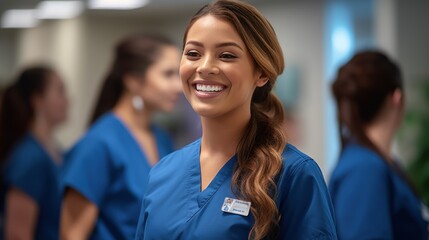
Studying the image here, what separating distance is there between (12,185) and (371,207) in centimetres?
167

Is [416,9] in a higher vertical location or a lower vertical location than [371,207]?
higher

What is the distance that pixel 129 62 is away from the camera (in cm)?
256

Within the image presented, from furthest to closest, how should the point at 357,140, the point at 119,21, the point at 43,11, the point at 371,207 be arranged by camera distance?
the point at 119,21 → the point at 43,11 → the point at 357,140 → the point at 371,207

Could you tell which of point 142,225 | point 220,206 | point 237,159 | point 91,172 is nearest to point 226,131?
point 237,159

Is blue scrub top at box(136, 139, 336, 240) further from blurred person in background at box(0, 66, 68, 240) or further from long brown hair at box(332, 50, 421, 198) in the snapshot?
blurred person in background at box(0, 66, 68, 240)

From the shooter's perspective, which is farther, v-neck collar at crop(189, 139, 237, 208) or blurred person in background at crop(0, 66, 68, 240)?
blurred person in background at crop(0, 66, 68, 240)

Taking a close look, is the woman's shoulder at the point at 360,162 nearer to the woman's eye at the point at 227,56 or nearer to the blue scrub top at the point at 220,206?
the blue scrub top at the point at 220,206

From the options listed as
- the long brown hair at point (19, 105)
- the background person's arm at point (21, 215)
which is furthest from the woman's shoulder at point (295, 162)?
the long brown hair at point (19, 105)

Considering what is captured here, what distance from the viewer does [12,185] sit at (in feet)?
9.75

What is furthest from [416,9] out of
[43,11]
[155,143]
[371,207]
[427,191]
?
[43,11]

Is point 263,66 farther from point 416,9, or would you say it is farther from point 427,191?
point 416,9

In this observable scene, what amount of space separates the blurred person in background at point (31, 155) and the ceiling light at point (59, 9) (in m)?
3.14

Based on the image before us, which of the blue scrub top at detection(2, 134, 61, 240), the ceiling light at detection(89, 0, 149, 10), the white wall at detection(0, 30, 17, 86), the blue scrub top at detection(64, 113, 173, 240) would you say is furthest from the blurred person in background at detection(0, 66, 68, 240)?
the white wall at detection(0, 30, 17, 86)

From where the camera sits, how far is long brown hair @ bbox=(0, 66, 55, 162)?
3.17 metres
